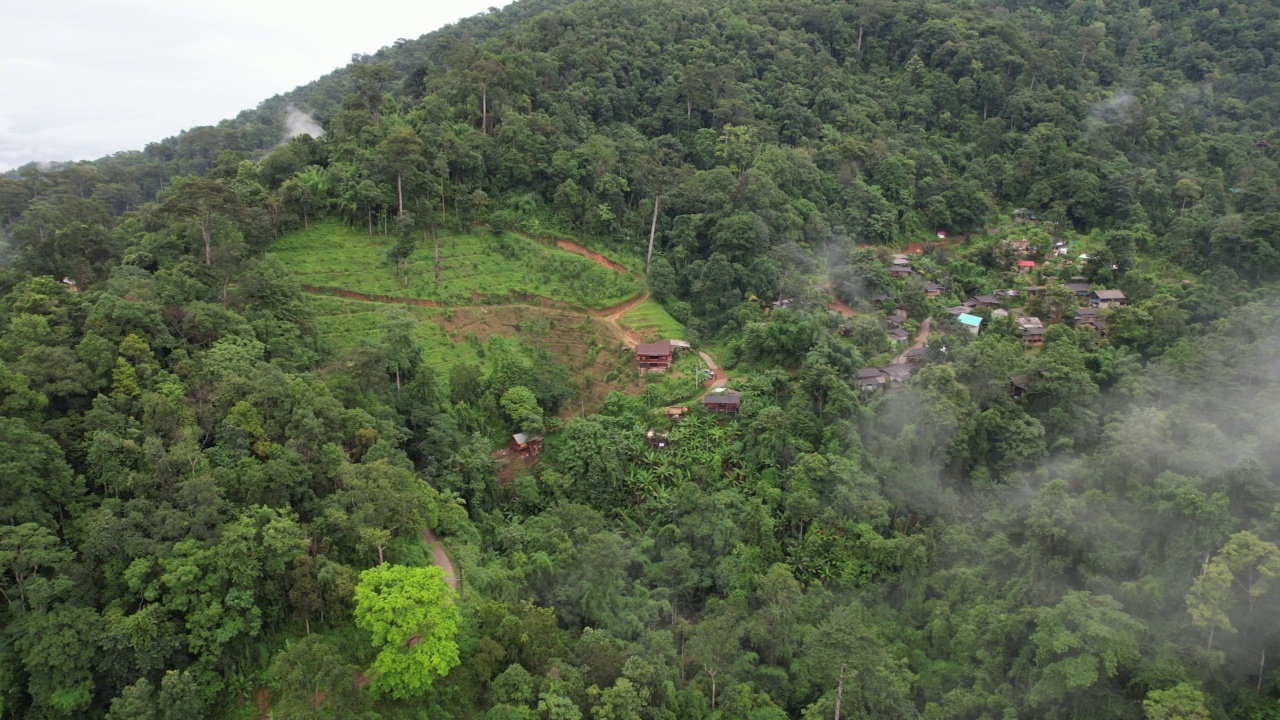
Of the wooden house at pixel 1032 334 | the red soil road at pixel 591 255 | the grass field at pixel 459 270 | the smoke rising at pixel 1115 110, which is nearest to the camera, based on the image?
the grass field at pixel 459 270

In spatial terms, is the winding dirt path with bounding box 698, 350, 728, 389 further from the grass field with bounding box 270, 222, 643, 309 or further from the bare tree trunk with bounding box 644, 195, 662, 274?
the bare tree trunk with bounding box 644, 195, 662, 274

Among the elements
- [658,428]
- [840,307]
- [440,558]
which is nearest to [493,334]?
[658,428]

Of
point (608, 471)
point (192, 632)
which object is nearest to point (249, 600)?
point (192, 632)

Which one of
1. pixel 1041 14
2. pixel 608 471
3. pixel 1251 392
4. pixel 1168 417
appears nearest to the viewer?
pixel 1168 417

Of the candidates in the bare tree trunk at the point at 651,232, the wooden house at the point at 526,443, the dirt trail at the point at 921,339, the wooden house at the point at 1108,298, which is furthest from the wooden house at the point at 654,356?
the wooden house at the point at 1108,298

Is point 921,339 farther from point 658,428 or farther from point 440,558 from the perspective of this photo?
point 440,558

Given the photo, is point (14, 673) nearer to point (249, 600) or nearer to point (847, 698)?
point (249, 600)

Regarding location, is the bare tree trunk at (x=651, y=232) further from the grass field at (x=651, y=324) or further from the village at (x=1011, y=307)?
the village at (x=1011, y=307)
